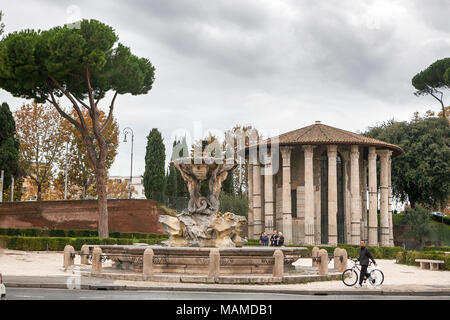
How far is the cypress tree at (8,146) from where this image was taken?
147ft

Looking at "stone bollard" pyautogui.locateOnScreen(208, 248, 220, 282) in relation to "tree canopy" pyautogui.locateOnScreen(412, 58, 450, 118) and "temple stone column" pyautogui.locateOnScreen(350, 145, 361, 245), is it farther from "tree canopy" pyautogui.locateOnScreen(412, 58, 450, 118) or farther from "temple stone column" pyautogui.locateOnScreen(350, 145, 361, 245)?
"tree canopy" pyautogui.locateOnScreen(412, 58, 450, 118)

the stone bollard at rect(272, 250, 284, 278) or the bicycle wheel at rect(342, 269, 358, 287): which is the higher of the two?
the stone bollard at rect(272, 250, 284, 278)

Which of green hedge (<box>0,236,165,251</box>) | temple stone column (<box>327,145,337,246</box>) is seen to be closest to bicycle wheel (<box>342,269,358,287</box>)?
green hedge (<box>0,236,165,251</box>)

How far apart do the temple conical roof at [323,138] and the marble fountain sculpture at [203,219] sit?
2276 cm

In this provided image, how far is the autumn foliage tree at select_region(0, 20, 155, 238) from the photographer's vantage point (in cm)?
3322

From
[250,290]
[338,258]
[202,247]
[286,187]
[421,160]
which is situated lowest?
[250,290]

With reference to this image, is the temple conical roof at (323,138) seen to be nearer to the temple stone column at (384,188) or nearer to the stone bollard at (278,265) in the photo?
the temple stone column at (384,188)

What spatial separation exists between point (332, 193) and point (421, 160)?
1428cm

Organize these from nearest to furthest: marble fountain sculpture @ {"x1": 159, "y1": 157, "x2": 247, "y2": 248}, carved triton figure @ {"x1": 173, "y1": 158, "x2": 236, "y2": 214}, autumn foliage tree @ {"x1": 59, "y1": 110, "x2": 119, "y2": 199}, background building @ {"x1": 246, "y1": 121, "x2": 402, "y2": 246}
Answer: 1. marble fountain sculpture @ {"x1": 159, "y1": 157, "x2": 247, "y2": 248}
2. carved triton figure @ {"x1": 173, "y1": 158, "x2": 236, "y2": 214}
3. background building @ {"x1": 246, "y1": 121, "x2": 402, "y2": 246}
4. autumn foliage tree @ {"x1": 59, "y1": 110, "x2": 119, "y2": 199}

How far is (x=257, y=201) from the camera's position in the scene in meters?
47.3

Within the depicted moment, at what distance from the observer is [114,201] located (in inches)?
1864

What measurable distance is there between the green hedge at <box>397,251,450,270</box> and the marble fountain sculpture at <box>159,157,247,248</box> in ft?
37.8

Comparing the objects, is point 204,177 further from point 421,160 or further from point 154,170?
point 421,160

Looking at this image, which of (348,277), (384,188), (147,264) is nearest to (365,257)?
(348,277)
